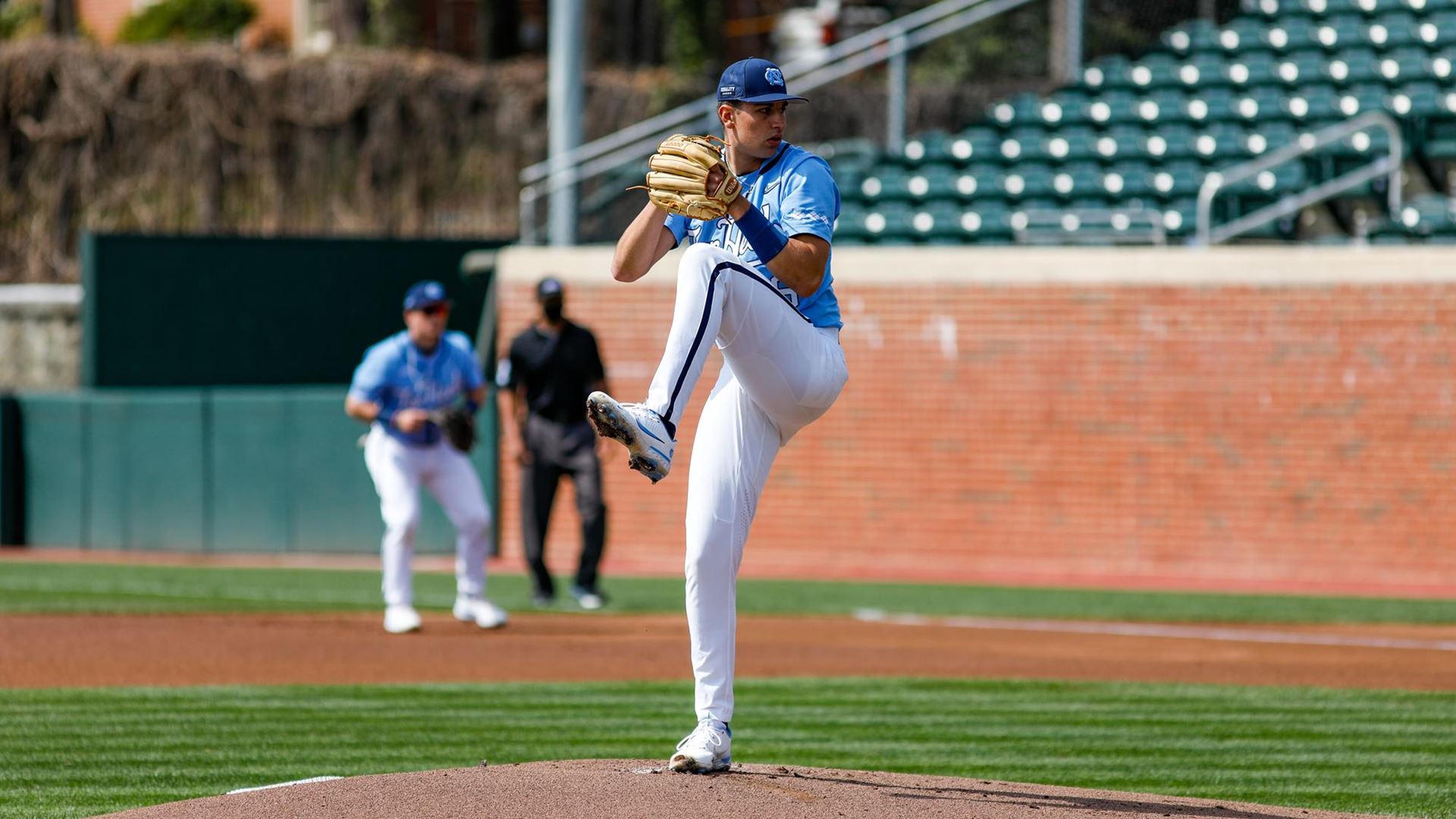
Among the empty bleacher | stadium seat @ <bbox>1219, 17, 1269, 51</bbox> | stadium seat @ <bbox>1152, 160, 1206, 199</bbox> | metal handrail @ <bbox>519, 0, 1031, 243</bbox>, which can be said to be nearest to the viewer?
the empty bleacher

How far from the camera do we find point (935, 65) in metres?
28.2

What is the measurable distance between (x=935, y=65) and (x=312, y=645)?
20.7m

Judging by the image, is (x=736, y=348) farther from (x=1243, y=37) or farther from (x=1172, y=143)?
(x=1243, y=37)

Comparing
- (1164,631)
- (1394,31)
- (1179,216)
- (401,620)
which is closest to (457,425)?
(401,620)

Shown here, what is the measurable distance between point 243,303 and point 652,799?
15.7 m

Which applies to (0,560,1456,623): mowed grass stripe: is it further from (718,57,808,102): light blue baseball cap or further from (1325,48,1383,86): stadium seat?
(718,57,808,102): light blue baseball cap

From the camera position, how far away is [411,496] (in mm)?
9789

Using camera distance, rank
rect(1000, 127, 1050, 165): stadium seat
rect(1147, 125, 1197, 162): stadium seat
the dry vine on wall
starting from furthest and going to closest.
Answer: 1. the dry vine on wall
2. rect(1000, 127, 1050, 165): stadium seat
3. rect(1147, 125, 1197, 162): stadium seat

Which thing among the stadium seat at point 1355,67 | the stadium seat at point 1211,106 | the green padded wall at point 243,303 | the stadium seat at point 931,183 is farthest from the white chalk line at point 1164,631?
the green padded wall at point 243,303

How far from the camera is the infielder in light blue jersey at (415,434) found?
9.66 metres

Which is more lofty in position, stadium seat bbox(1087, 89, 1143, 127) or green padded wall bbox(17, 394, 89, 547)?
stadium seat bbox(1087, 89, 1143, 127)

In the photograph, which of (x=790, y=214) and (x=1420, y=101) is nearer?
(x=790, y=214)

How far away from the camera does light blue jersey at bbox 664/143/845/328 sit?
187 inches

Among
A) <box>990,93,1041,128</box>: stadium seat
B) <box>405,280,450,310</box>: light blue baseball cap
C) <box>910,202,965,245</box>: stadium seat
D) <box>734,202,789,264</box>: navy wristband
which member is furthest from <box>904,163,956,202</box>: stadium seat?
<box>734,202,789,264</box>: navy wristband
